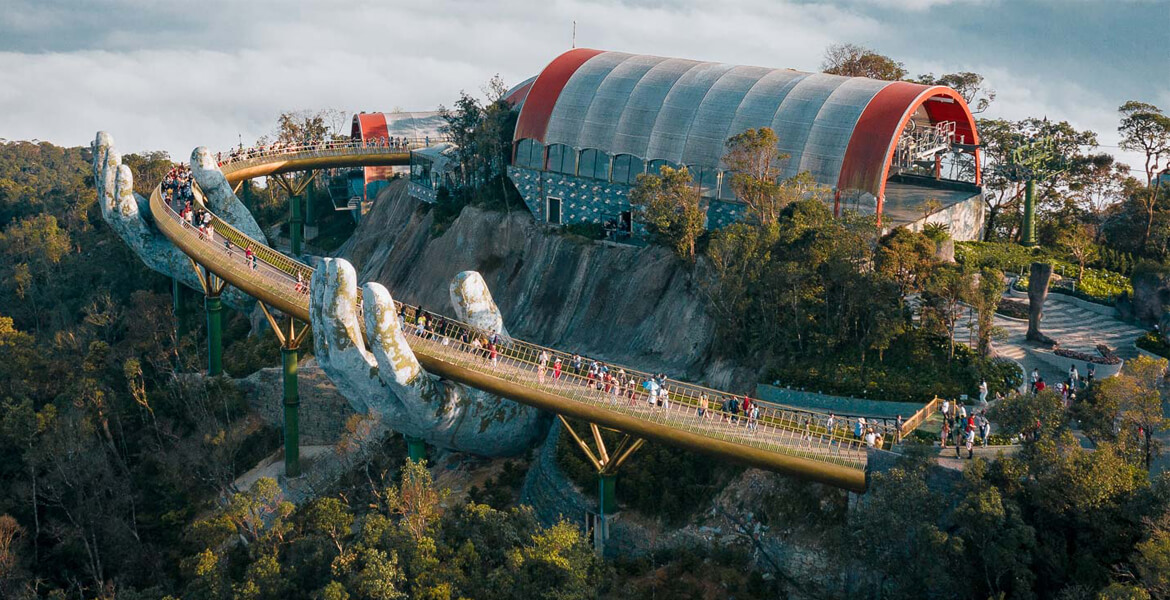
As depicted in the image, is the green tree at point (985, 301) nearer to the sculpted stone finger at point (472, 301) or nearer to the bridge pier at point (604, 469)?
the bridge pier at point (604, 469)

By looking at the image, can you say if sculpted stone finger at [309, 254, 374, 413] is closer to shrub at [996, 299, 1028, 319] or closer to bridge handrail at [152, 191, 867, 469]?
bridge handrail at [152, 191, 867, 469]

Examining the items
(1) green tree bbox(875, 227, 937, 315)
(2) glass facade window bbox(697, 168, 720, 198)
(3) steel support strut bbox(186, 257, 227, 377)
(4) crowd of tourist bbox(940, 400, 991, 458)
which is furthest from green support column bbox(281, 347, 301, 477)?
(4) crowd of tourist bbox(940, 400, 991, 458)

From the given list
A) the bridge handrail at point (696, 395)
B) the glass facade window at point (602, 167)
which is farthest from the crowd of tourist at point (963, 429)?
the glass facade window at point (602, 167)

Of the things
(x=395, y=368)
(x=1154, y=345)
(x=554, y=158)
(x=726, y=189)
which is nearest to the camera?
(x=395, y=368)

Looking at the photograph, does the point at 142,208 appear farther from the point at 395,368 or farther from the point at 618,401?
the point at 618,401

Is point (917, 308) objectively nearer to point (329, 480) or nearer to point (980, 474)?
point (980, 474)

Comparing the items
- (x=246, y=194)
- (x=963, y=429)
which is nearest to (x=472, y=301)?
(x=963, y=429)
